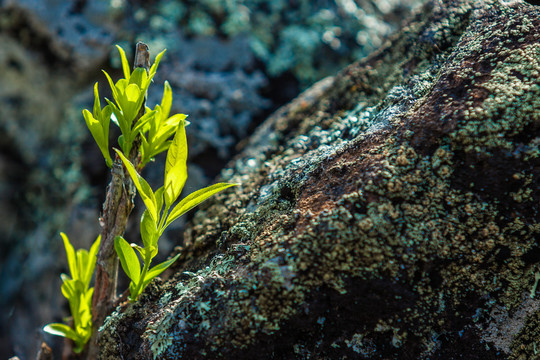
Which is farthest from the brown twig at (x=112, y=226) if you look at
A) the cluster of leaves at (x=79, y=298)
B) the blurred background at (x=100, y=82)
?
the blurred background at (x=100, y=82)

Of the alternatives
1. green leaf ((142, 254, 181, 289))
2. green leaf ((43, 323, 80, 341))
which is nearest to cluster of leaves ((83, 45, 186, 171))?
green leaf ((142, 254, 181, 289))

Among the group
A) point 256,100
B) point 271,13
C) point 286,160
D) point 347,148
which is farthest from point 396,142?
point 271,13

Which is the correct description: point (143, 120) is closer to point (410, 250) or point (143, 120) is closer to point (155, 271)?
point (155, 271)

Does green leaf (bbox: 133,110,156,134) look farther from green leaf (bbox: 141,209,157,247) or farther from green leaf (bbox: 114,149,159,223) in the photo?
green leaf (bbox: 141,209,157,247)

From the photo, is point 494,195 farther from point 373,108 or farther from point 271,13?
point 271,13

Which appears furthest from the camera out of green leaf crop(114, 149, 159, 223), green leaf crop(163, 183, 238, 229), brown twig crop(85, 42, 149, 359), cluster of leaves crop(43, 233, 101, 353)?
cluster of leaves crop(43, 233, 101, 353)

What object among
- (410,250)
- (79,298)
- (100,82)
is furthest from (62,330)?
(100,82)

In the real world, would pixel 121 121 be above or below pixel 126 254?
above
